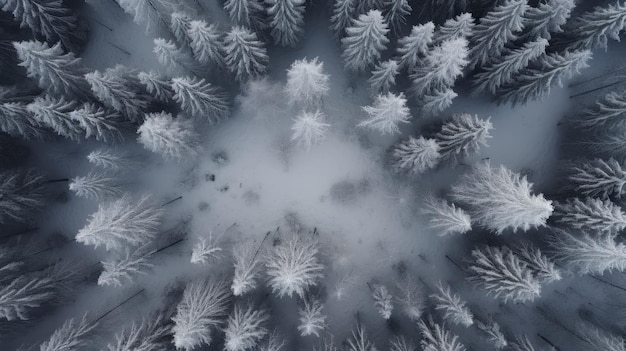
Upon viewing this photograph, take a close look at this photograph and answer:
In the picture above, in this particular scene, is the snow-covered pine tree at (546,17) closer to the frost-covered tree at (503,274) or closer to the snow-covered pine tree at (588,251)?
the snow-covered pine tree at (588,251)

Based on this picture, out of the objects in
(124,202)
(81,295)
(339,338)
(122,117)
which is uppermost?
(122,117)

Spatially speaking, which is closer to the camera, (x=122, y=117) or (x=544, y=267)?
(x=544, y=267)

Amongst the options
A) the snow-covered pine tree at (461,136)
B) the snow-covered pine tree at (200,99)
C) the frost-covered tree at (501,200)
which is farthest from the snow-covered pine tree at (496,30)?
the snow-covered pine tree at (200,99)

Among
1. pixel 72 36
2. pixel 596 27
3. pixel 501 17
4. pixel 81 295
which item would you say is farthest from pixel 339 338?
pixel 72 36

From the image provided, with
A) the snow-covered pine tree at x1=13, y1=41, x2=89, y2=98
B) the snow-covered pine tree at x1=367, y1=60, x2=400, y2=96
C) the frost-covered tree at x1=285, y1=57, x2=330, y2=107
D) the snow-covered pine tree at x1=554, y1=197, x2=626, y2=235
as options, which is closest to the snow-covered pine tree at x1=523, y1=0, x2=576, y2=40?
the snow-covered pine tree at x1=367, y1=60, x2=400, y2=96

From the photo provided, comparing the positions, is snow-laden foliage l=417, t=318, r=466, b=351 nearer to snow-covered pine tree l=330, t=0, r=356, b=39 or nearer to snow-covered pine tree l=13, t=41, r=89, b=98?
snow-covered pine tree l=330, t=0, r=356, b=39

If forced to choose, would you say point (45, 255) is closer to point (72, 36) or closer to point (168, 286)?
point (168, 286)

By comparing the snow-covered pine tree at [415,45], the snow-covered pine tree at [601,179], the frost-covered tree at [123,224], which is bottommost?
the frost-covered tree at [123,224]
